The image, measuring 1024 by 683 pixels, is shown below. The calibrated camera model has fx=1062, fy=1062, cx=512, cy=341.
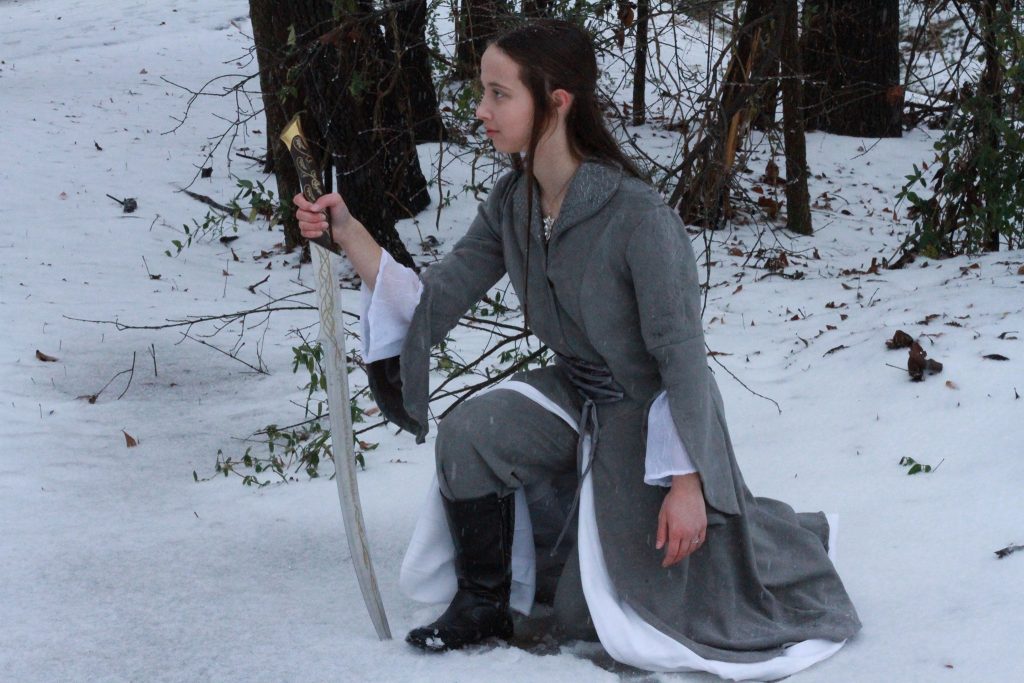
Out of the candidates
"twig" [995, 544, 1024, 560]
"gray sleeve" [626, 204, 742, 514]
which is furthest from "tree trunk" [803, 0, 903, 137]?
"gray sleeve" [626, 204, 742, 514]

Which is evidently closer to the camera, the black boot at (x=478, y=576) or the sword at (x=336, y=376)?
the sword at (x=336, y=376)

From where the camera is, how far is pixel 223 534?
2877 mm

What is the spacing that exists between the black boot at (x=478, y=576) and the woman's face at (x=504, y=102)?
751 millimetres

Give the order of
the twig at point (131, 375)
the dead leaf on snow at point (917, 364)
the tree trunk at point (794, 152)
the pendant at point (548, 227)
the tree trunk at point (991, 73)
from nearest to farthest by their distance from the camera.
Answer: the pendant at point (548, 227) → the dead leaf on snow at point (917, 364) → the twig at point (131, 375) → the tree trunk at point (991, 73) → the tree trunk at point (794, 152)

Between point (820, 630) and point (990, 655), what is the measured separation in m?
0.32

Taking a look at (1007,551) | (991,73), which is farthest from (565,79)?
(991,73)

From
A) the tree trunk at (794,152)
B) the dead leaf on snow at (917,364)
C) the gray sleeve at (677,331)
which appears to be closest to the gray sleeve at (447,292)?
the gray sleeve at (677,331)

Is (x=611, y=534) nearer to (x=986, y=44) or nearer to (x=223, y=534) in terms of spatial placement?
(x=223, y=534)

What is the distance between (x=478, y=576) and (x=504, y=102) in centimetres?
100

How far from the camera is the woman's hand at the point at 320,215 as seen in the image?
2062 mm

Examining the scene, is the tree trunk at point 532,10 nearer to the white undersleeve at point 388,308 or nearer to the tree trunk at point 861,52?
the white undersleeve at point 388,308

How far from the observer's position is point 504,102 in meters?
2.11

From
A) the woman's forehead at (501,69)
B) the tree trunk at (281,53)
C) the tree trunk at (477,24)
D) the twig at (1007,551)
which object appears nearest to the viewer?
the woman's forehead at (501,69)

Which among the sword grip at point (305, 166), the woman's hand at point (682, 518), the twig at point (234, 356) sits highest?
the sword grip at point (305, 166)
